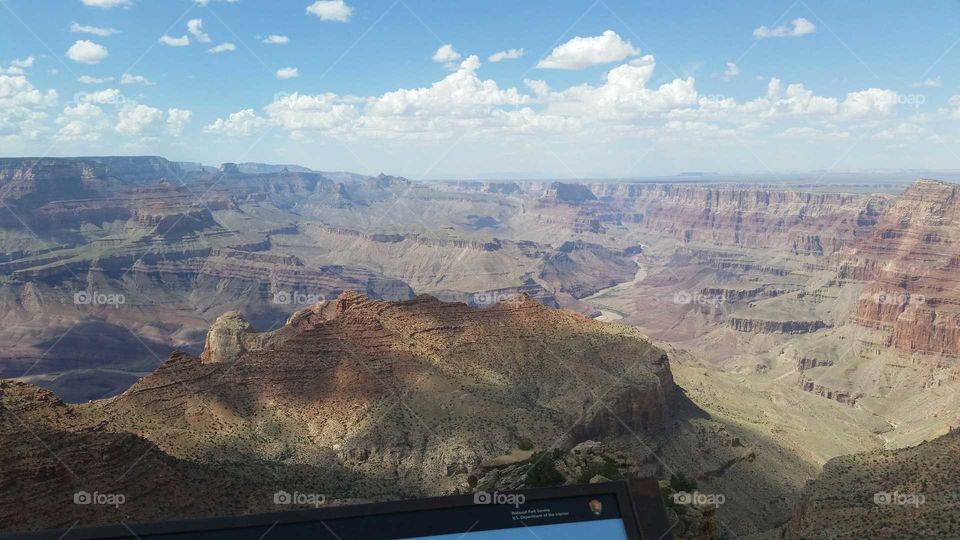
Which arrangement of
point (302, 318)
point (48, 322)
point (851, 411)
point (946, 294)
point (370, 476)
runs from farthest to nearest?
point (48, 322), point (946, 294), point (851, 411), point (302, 318), point (370, 476)

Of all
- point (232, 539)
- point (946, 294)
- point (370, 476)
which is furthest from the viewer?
point (946, 294)

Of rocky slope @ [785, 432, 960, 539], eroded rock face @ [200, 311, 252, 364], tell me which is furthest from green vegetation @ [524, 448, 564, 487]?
eroded rock face @ [200, 311, 252, 364]

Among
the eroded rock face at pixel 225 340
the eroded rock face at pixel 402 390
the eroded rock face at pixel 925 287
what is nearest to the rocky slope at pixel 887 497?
the eroded rock face at pixel 402 390

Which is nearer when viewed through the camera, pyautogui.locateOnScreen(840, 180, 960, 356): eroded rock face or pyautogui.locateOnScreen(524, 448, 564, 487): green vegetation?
pyautogui.locateOnScreen(524, 448, 564, 487): green vegetation

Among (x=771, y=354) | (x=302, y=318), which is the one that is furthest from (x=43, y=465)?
(x=771, y=354)

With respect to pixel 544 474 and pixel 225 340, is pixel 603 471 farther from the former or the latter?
pixel 225 340

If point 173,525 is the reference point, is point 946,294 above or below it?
below

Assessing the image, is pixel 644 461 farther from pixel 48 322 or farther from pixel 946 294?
pixel 48 322

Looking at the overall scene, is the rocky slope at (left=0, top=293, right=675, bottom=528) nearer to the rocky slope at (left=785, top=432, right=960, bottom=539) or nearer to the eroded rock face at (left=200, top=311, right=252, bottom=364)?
the eroded rock face at (left=200, top=311, right=252, bottom=364)

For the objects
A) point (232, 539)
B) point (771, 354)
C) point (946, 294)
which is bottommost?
point (771, 354)
